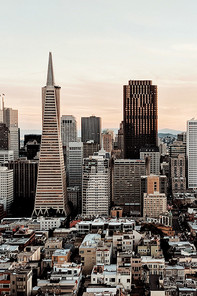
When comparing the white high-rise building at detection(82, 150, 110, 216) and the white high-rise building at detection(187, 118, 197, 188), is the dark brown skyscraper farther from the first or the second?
the white high-rise building at detection(82, 150, 110, 216)

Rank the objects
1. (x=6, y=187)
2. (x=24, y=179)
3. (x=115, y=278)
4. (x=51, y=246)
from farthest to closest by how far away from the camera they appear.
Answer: (x=24, y=179) < (x=6, y=187) < (x=51, y=246) < (x=115, y=278)

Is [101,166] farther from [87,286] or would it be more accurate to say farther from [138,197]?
[87,286]

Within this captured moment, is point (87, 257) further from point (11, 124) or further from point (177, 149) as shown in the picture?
point (11, 124)

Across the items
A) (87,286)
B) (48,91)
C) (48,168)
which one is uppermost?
(48,91)

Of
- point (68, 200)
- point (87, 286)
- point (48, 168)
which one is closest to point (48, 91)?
point (48, 168)

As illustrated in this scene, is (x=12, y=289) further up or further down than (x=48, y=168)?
further down

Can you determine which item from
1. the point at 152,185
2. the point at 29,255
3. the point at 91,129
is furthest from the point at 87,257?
the point at 91,129
